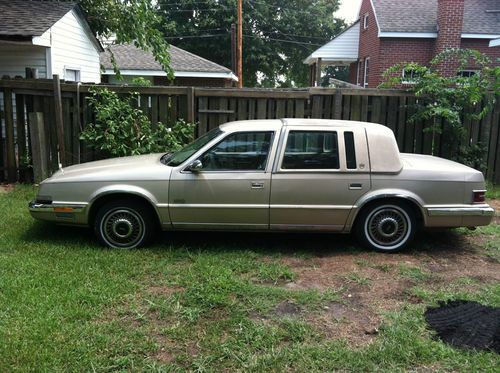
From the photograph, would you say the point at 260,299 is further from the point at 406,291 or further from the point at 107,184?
the point at 107,184

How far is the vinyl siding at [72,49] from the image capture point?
12789 millimetres

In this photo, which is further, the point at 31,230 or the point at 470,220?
the point at 31,230

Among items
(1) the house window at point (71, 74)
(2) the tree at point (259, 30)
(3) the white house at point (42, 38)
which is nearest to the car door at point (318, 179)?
(3) the white house at point (42, 38)

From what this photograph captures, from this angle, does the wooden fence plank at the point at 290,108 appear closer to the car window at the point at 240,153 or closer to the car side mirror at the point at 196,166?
the car window at the point at 240,153

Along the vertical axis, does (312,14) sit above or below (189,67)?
above

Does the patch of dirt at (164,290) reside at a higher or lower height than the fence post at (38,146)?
lower

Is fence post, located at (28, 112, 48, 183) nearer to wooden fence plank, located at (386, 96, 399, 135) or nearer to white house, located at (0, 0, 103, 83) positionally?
white house, located at (0, 0, 103, 83)

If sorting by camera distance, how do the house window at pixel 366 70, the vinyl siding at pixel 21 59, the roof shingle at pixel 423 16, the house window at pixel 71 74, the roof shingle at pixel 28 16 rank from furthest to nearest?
the house window at pixel 366 70 → the roof shingle at pixel 423 16 → the house window at pixel 71 74 → the vinyl siding at pixel 21 59 → the roof shingle at pixel 28 16

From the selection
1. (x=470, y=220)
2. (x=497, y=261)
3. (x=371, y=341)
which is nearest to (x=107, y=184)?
(x=371, y=341)

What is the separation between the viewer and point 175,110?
8.71 meters

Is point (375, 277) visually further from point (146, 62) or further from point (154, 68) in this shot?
point (146, 62)

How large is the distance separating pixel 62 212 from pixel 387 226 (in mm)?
3638

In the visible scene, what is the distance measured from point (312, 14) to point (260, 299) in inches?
1714

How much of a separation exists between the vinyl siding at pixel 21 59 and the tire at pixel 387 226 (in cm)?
988
